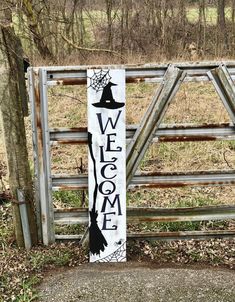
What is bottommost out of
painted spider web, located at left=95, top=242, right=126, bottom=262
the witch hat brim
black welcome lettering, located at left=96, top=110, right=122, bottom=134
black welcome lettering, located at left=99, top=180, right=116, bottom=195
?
painted spider web, located at left=95, top=242, right=126, bottom=262

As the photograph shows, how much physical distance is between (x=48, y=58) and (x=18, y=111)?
36.6 ft

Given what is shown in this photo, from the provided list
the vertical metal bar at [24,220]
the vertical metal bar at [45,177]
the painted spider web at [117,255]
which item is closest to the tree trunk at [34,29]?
the vertical metal bar at [45,177]

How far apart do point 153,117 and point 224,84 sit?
628 millimetres

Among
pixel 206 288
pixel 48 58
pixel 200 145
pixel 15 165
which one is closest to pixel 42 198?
pixel 15 165

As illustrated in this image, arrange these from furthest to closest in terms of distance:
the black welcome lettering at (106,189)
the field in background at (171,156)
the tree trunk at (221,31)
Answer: the tree trunk at (221,31) → the field in background at (171,156) → the black welcome lettering at (106,189)

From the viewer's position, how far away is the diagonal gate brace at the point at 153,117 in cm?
337

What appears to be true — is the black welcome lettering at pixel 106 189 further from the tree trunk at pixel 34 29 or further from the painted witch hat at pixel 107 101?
the tree trunk at pixel 34 29

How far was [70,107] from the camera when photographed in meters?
8.69

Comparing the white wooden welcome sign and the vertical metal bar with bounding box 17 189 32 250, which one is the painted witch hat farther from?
the vertical metal bar with bounding box 17 189 32 250

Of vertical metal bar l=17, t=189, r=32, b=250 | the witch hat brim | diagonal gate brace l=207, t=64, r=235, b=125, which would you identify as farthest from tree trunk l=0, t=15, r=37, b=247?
diagonal gate brace l=207, t=64, r=235, b=125

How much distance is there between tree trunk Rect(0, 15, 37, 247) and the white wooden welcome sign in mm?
565

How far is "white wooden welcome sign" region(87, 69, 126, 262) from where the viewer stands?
335cm

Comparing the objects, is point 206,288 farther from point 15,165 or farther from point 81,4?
point 81,4

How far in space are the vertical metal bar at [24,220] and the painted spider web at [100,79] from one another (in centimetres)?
111
